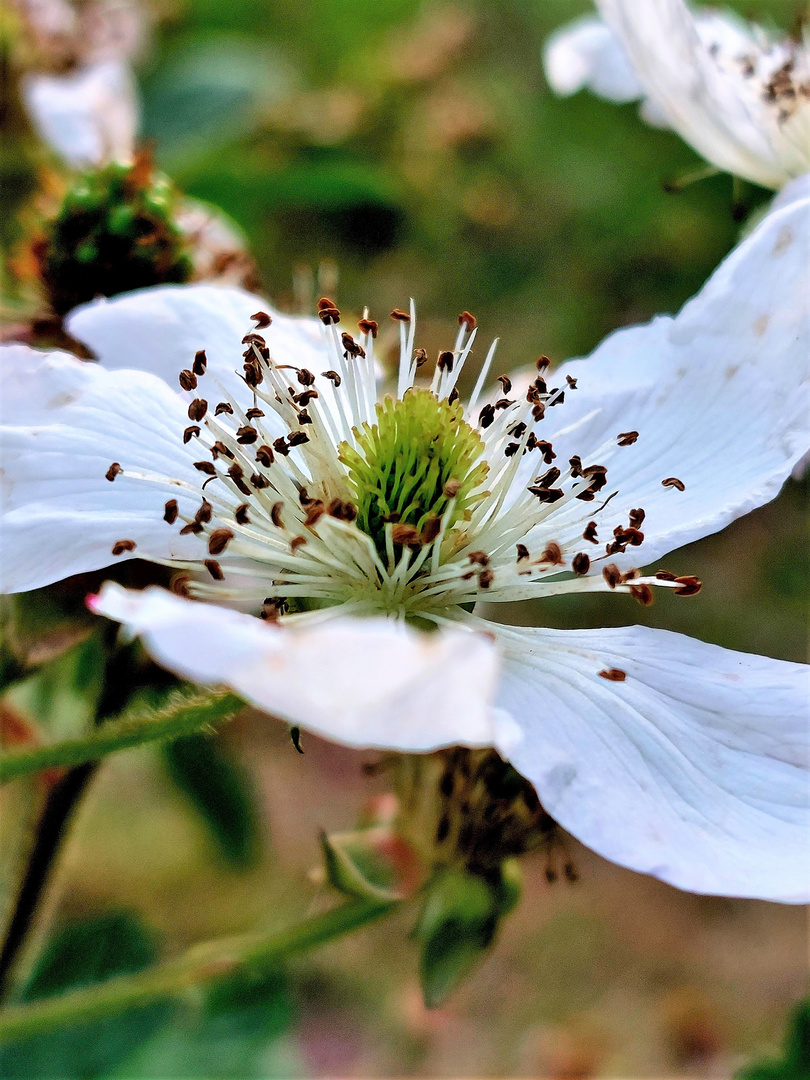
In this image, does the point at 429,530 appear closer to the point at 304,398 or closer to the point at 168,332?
the point at 304,398

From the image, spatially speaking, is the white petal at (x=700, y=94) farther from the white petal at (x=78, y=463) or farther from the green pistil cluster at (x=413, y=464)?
the white petal at (x=78, y=463)

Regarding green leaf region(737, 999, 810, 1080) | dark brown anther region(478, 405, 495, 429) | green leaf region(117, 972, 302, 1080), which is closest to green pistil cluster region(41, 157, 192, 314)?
dark brown anther region(478, 405, 495, 429)

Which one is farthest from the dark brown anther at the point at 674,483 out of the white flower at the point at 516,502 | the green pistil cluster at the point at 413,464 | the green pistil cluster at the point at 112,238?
the green pistil cluster at the point at 112,238

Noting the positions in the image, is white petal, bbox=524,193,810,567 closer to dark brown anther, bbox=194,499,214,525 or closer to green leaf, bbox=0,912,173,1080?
dark brown anther, bbox=194,499,214,525

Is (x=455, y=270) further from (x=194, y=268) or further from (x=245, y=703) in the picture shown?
(x=245, y=703)

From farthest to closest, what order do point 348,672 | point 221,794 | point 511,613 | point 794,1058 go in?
point 511,613
point 221,794
point 794,1058
point 348,672

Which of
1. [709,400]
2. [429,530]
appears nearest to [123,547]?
[429,530]
